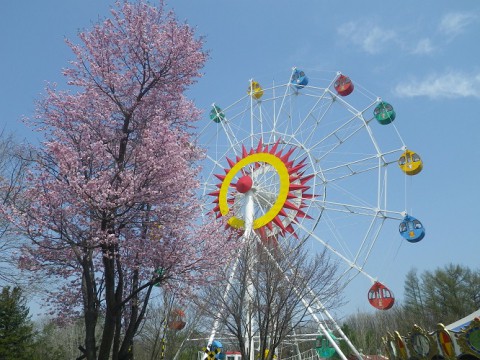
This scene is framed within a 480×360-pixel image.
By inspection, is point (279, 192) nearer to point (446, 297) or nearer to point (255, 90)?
point (255, 90)

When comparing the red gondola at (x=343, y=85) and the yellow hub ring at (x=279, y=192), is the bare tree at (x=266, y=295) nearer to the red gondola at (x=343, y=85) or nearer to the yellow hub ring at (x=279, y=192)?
the yellow hub ring at (x=279, y=192)

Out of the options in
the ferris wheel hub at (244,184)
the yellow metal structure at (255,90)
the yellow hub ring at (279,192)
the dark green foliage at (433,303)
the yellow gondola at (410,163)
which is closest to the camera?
the yellow hub ring at (279,192)

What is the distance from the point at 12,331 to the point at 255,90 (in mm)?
20875

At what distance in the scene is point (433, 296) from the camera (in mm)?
38062

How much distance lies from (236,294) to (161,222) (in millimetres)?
5745

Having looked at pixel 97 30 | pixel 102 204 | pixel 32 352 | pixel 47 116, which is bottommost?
pixel 32 352

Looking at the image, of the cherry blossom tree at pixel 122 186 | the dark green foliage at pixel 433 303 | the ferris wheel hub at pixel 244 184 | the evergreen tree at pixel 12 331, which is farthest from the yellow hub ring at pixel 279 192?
the dark green foliage at pixel 433 303

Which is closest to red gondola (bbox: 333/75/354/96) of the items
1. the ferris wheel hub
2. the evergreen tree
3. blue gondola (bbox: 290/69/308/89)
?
blue gondola (bbox: 290/69/308/89)

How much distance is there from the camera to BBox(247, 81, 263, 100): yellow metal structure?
25297 mm

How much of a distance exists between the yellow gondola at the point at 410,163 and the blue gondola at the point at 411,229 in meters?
2.18

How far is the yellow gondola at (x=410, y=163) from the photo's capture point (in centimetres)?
1886

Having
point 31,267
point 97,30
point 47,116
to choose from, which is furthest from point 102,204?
point 97,30

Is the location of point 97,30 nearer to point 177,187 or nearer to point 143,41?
point 143,41

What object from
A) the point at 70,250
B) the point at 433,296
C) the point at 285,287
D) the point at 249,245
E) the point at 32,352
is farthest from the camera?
the point at 433,296
